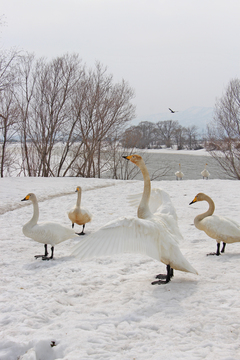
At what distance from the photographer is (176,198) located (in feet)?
35.4

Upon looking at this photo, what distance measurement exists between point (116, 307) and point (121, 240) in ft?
2.38

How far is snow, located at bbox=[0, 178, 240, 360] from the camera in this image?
229cm

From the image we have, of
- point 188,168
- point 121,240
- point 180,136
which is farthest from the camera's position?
point 180,136

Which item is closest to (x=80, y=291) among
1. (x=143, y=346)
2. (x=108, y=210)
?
(x=143, y=346)

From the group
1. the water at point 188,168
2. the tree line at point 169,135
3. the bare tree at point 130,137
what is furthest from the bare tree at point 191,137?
the bare tree at point 130,137

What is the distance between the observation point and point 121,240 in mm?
2922

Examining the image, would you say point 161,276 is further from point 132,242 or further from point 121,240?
point 121,240

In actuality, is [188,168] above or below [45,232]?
above

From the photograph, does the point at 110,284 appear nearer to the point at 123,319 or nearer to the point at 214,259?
the point at 123,319

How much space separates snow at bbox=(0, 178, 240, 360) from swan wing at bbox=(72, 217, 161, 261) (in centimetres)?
18

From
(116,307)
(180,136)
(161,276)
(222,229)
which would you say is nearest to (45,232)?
(161,276)

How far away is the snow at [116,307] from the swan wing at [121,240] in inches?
7.3

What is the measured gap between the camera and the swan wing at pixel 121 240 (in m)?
2.81

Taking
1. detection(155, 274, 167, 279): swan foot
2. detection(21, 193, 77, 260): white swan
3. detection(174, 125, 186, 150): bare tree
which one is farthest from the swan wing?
detection(174, 125, 186, 150): bare tree
